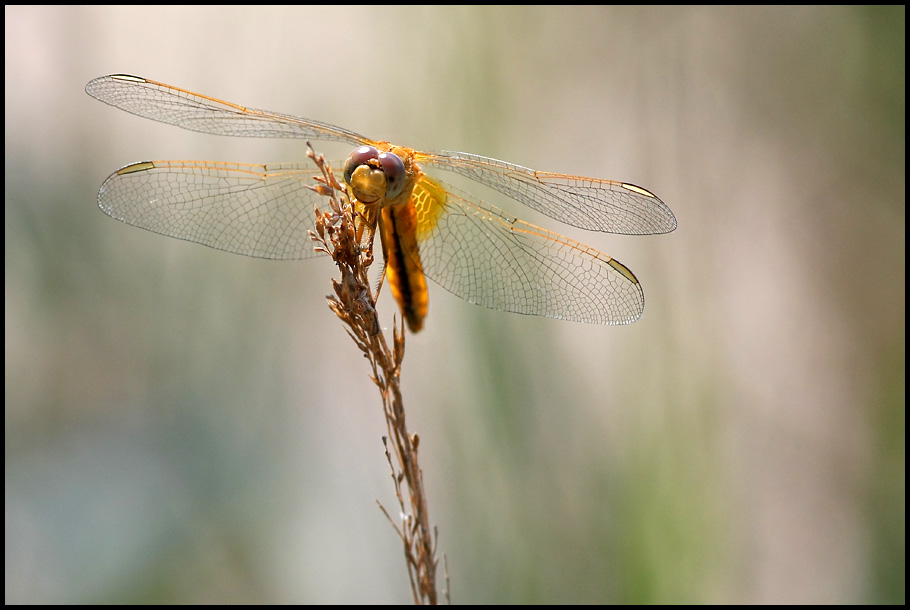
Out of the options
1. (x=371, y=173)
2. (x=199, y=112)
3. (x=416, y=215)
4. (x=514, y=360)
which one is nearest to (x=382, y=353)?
(x=371, y=173)

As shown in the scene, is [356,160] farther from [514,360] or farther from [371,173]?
[514,360]

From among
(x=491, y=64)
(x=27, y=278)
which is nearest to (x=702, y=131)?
(x=491, y=64)

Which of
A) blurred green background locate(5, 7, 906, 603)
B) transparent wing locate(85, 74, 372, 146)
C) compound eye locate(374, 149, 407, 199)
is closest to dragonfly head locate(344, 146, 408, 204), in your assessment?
compound eye locate(374, 149, 407, 199)

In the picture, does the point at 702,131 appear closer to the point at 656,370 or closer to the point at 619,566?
the point at 656,370

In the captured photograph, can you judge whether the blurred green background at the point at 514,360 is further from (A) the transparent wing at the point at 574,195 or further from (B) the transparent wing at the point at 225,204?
(B) the transparent wing at the point at 225,204

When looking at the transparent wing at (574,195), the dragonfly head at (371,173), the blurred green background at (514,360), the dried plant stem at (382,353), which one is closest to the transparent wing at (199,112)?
the dragonfly head at (371,173)

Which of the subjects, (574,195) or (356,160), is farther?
(574,195)
